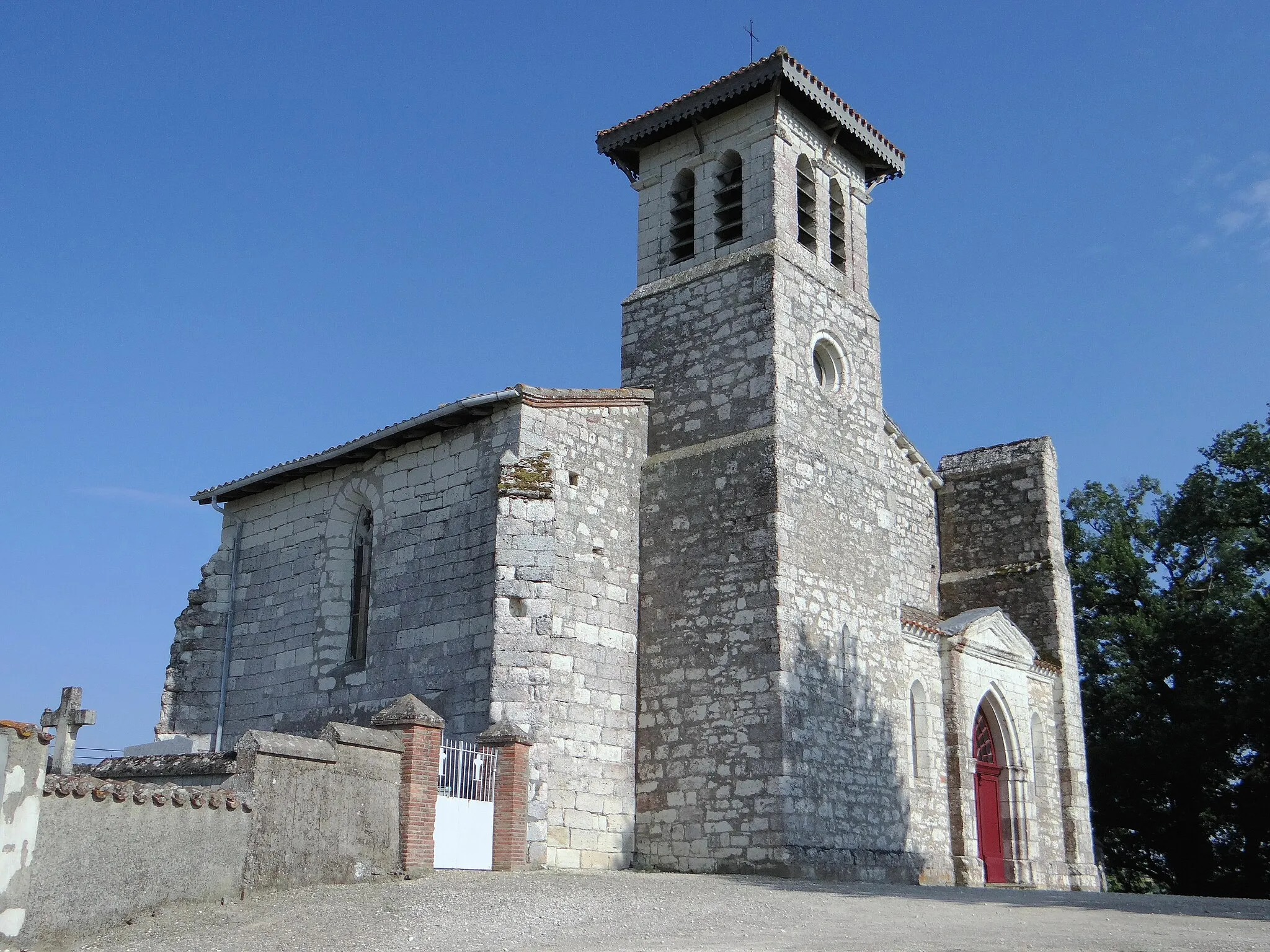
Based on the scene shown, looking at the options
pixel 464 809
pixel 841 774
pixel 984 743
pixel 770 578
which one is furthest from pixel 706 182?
pixel 464 809

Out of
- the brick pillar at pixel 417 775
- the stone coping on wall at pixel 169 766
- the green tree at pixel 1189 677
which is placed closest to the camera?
the stone coping on wall at pixel 169 766

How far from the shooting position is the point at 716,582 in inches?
663

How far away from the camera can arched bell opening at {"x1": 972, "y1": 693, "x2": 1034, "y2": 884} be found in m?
19.2

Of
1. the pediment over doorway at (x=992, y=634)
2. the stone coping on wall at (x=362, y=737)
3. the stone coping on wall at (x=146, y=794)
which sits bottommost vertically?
the stone coping on wall at (x=146, y=794)

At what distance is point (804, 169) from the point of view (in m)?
19.8

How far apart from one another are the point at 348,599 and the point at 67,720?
14.0 ft

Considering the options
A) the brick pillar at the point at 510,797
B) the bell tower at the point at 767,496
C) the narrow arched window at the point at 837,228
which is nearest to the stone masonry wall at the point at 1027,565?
the bell tower at the point at 767,496

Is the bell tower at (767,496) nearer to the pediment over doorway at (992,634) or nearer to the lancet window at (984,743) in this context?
the pediment over doorway at (992,634)

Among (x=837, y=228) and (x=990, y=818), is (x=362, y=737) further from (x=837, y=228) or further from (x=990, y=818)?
(x=837, y=228)

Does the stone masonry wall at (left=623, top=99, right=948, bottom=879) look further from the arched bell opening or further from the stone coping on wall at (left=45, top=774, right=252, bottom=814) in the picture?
the stone coping on wall at (left=45, top=774, right=252, bottom=814)

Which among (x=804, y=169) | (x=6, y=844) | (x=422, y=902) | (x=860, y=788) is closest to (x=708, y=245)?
(x=804, y=169)

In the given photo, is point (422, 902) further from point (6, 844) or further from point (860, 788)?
point (860, 788)

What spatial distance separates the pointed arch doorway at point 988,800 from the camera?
1912 centimetres

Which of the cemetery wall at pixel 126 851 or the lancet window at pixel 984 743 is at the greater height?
the lancet window at pixel 984 743
